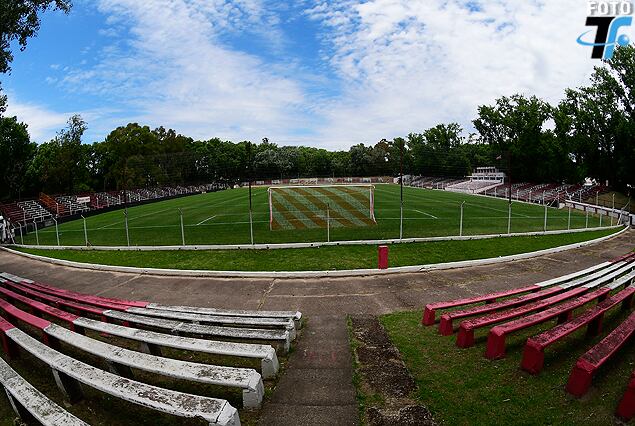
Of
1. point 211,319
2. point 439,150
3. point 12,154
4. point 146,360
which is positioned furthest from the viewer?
point 439,150

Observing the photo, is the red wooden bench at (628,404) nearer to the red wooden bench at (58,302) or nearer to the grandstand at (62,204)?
the red wooden bench at (58,302)

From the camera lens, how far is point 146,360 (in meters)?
3.96

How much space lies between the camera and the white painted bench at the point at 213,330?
5.07 m

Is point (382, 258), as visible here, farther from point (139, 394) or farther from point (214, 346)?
point (139, 394)

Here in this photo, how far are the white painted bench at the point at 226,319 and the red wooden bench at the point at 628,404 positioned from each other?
→ 3930 mm

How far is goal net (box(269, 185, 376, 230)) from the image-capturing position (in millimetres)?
20969

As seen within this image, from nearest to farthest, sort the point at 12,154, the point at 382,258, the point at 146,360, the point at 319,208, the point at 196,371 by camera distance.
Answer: the point at 196,371 → the point at 146,360 → the point at 382,258 → the point at 319,208 → the point at 12,154

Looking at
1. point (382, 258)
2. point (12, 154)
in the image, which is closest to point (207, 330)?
point (382, 258)

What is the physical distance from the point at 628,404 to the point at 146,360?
4700mm

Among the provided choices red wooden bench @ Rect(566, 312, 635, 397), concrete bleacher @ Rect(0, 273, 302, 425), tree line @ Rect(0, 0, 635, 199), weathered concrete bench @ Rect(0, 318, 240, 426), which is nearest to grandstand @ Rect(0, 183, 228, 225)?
tree line @ Rect(0, 0, 635, 199)

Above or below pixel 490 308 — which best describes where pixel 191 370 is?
above

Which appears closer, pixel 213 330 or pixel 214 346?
pixel 214 346

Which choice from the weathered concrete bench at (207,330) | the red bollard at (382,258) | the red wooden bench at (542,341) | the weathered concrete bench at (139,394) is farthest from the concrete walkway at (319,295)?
the red wooden bench at (542,341)

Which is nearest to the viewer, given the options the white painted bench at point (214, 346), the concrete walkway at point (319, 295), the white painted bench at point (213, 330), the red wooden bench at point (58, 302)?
the concrete walkway at point (319, 295)
